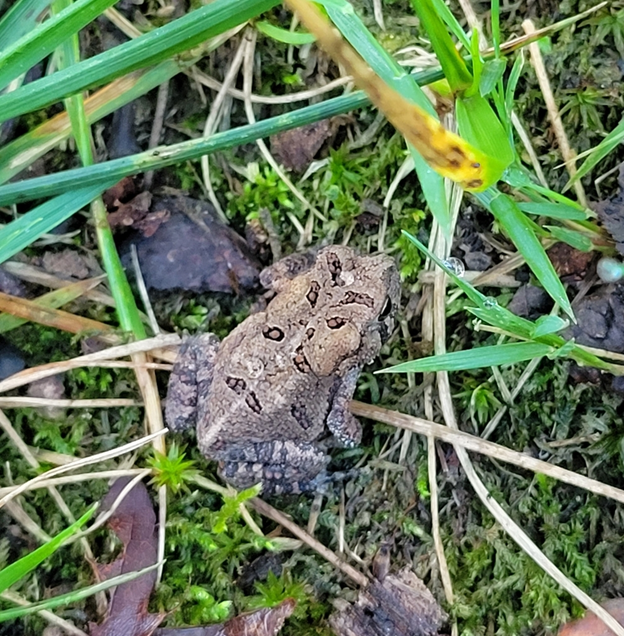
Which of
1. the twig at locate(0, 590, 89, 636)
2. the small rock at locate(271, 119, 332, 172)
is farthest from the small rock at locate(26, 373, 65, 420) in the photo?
the small rock at locate(271, 119, 332, 172)

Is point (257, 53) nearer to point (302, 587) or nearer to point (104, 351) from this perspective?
point (104, 351)

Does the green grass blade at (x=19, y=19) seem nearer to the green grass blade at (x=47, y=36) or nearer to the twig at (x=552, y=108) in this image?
the green grass blade at (x=47, y=36)

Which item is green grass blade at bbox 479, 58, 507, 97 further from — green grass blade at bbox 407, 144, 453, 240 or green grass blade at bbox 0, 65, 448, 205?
green grass blade at bbox 0, 65, 448, 205

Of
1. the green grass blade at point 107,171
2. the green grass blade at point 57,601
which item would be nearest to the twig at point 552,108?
the green grass blade at point 107,171

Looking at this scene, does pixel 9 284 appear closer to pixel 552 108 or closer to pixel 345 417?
pixel 345 417

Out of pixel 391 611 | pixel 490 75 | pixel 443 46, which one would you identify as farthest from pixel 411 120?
pixel 391 611

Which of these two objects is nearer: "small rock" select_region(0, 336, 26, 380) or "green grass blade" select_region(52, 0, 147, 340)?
"green grass blade" select_region(52, 0, 147, 340)
